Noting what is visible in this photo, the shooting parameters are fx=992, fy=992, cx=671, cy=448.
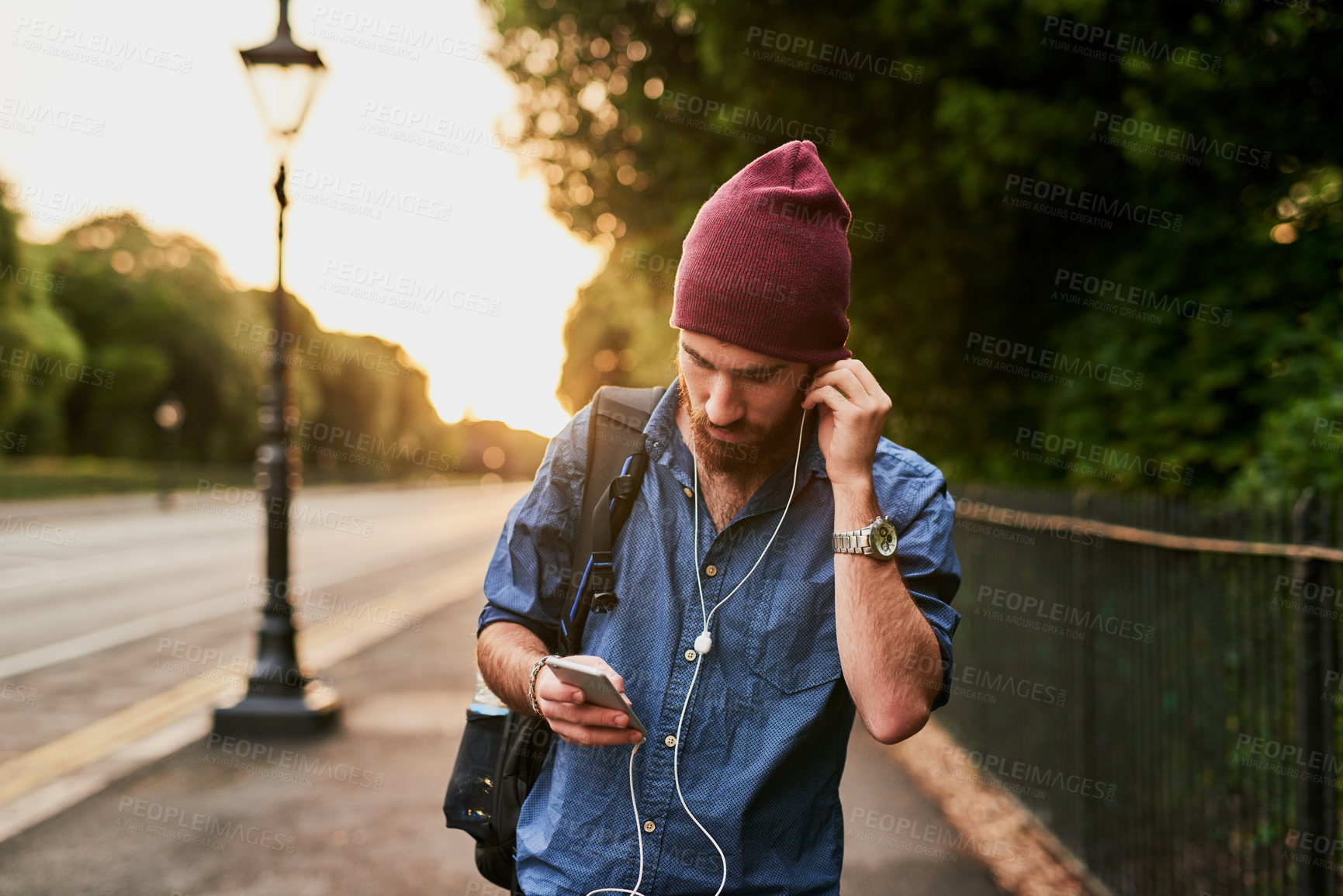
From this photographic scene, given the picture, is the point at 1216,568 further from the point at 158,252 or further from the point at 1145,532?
the point at 158,252

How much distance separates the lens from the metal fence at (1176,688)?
3072 millimetres

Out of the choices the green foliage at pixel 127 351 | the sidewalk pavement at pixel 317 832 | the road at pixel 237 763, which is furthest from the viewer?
the green foliage at pixel 127 351

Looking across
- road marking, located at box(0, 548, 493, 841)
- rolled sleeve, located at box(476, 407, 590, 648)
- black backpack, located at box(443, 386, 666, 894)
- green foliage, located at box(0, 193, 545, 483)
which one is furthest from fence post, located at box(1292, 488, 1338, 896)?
green foliage, located at box(0, 193, 545, 483)

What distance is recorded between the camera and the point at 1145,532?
13.8 feet

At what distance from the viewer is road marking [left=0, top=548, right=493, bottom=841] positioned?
5523 millimetres

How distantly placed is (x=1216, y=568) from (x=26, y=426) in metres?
58.9

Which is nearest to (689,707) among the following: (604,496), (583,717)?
(583,717)

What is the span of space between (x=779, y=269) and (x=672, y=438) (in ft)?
1.34

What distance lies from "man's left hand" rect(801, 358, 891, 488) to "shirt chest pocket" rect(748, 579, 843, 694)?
0.74ft

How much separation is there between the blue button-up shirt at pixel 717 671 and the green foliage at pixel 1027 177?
2.78m

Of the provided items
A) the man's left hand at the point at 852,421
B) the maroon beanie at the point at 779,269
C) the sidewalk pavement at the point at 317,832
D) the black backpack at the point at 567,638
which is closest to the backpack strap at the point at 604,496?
the black backpack at the point at 567,638


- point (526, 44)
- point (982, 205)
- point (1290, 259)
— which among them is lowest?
point (1290, 259)

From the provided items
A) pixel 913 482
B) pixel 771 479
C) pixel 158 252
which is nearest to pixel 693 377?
pixel 771 479

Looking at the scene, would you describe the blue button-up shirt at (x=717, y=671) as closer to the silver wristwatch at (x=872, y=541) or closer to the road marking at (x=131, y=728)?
the silver wristwatch at (x=872, y=541)
